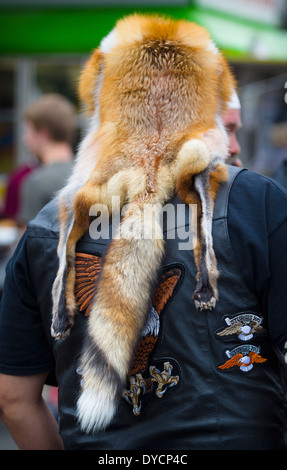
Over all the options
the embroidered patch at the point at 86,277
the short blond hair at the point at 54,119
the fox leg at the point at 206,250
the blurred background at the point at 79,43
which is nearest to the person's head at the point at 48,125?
the short blond hair at the point at 54,119

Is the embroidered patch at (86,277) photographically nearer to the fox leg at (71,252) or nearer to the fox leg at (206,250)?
the fox leg at (71,252)

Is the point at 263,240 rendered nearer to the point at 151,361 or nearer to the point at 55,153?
the point at 151,361

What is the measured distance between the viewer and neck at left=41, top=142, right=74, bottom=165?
4457mm

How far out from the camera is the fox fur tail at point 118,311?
156 cm

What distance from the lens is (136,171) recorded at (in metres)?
1.71

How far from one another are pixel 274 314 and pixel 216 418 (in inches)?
12.8

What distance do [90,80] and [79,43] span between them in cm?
731

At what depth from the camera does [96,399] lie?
1.56 m

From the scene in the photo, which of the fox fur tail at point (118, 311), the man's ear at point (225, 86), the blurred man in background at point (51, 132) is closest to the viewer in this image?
the fox fur tail at point (118, 311)

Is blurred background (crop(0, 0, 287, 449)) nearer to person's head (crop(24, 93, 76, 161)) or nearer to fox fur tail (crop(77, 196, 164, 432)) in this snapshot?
person's head (crop(24, 93, 76, 161))

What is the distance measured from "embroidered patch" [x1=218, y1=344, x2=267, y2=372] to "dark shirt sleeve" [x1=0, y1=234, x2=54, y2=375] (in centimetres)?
66

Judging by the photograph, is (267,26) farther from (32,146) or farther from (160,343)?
(160,343)

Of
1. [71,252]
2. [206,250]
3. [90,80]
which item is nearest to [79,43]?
[90,80]

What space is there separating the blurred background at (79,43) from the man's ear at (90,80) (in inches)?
185
